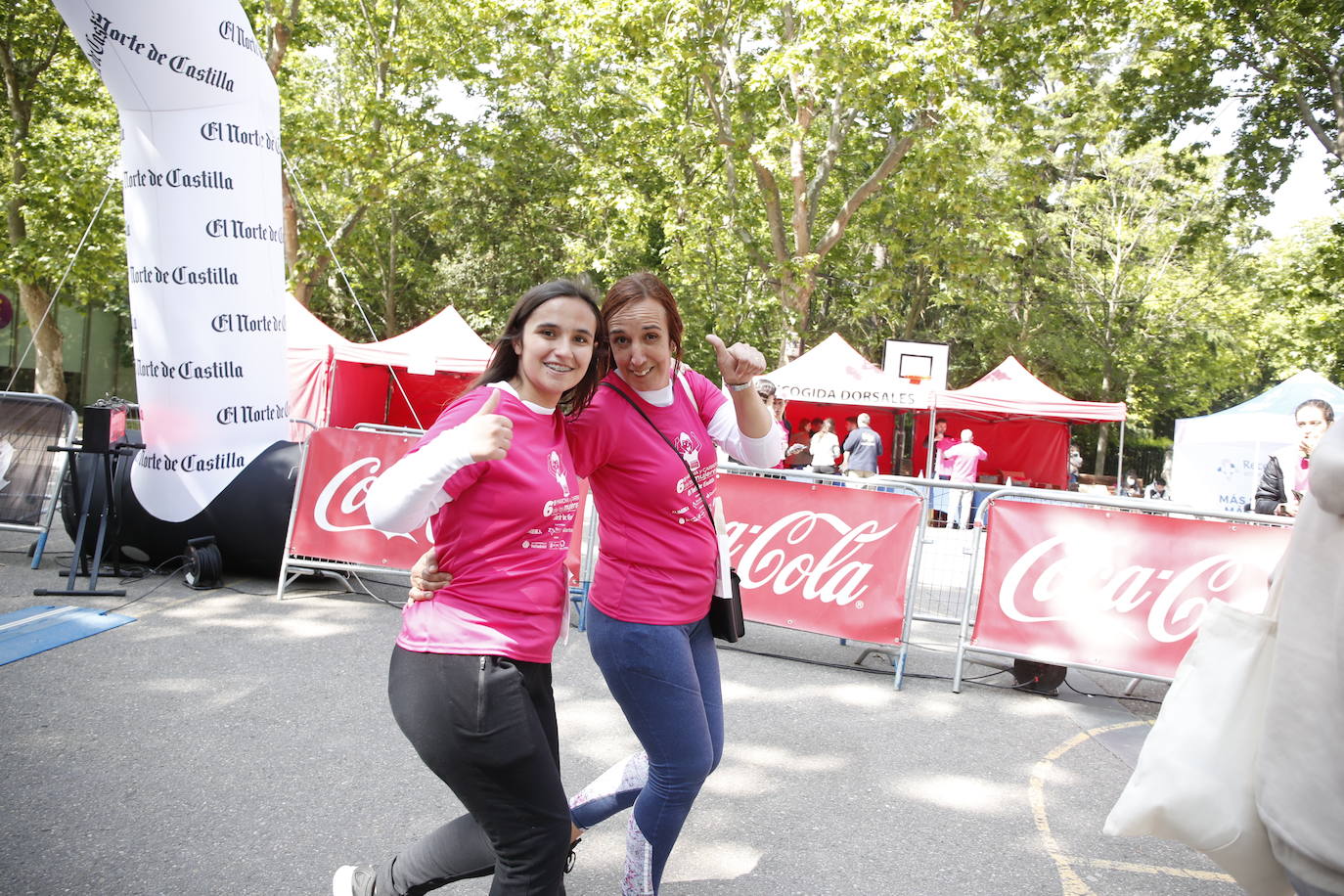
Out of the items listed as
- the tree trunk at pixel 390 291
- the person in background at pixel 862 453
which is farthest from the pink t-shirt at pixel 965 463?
the tree trunk at pixel 390 291

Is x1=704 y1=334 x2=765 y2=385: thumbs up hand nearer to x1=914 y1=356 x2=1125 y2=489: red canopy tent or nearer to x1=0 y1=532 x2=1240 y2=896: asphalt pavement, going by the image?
x1=0 y1=532 x2=1240 y2=896: asphalt pavement

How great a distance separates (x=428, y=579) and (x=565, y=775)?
2.39m

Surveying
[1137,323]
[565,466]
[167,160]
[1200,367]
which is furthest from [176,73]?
[1200,367]

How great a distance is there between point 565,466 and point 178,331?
5618 millimetres

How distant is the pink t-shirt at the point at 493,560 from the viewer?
2186mm

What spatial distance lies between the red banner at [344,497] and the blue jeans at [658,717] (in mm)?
4543

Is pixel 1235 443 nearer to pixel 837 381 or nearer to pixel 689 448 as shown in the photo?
pixel 837 381

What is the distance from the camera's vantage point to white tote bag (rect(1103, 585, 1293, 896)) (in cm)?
188

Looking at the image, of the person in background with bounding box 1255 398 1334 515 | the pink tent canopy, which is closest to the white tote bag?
the person in background with bounding box 1255 398 1334 515

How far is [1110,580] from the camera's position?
5895mm

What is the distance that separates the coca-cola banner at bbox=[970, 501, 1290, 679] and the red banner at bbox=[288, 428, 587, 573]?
10.4 feet

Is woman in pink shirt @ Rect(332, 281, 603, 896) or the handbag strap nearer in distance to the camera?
woman in pink shirt @ Rect(332, 281, 603, 896)

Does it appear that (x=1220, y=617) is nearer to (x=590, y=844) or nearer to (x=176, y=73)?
(x=590, y=844)

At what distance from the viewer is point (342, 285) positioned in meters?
34.0
